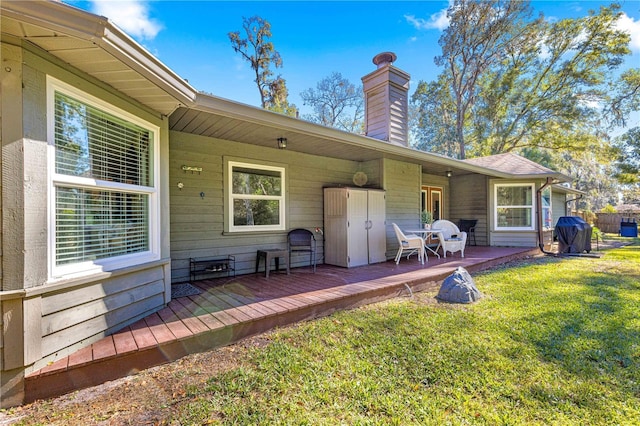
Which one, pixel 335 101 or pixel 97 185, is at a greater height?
pixel 335 101

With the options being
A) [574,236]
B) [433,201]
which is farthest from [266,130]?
[574,236]

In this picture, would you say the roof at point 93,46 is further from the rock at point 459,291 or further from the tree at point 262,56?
the tree at point 262,56

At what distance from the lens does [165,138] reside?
3254 millimetres

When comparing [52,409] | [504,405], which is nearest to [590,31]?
[504,405]

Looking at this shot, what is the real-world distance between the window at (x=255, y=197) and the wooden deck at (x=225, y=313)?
3.06 ft

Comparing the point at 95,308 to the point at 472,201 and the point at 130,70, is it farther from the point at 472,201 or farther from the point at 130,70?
the point at 472,201

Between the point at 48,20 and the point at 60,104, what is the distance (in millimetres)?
699

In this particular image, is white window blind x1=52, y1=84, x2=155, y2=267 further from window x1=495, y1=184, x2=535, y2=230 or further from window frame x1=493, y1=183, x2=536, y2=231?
window x1=495, y1=184, x2=535, y2=230

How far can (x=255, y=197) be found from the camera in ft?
16.6

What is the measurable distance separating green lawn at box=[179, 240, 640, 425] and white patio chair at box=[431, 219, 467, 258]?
110 inches

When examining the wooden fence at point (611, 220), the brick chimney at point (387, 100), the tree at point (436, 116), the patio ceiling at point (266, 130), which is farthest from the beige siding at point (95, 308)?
the wooden fence at point (611, 220)

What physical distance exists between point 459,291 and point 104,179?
433 centimetres

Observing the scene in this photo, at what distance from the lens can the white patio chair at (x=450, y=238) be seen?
649cm

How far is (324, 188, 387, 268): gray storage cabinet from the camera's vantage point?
5.41 metres
